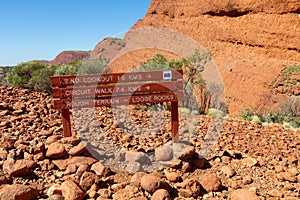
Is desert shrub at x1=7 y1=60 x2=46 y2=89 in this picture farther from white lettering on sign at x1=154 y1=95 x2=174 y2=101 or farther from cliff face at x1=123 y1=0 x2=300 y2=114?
cliff face at x1=123 y1=0 x2=300 y2=114

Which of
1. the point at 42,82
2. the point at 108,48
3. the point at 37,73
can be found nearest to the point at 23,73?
the point at 37,73

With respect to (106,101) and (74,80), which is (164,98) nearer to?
(106,101)

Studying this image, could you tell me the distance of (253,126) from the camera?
18.6 ft

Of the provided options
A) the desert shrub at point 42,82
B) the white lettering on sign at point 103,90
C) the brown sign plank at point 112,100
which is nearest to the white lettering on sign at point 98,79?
the white lettering on sign at point 103,90

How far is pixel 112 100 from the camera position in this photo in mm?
3988

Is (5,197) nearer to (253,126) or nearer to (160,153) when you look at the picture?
Result: (160,153)

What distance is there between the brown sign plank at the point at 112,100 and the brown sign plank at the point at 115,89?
71 mm

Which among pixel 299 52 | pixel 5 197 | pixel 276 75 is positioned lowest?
pixel 5 197

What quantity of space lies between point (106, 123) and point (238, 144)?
7.83 ft

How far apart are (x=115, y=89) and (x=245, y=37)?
59.6 ft

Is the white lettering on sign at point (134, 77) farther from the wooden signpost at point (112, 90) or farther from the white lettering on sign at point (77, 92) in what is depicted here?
the white lettering on sign at point (77, 92)

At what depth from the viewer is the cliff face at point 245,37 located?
1503 centimetres

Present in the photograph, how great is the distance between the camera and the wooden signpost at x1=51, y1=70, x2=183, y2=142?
3.86 m

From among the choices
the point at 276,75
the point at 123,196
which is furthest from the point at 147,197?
the point at 276,75
